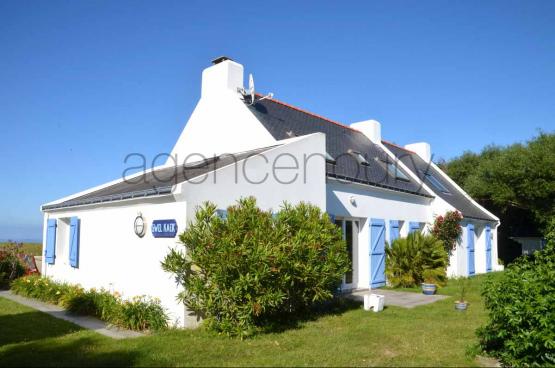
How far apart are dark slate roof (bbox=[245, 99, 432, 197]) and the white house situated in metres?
0.07

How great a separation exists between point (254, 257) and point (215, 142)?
23.6ft

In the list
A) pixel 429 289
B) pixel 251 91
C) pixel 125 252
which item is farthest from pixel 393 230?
pixel 125 252

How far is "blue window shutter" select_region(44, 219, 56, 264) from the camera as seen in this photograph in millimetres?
13031

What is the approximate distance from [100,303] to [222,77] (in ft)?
27.0

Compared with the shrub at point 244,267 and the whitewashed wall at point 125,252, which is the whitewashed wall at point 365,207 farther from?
the whitewashed wall at point 125,252

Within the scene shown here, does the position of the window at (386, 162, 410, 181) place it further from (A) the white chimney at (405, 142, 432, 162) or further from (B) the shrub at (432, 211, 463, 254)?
(A) the white chimney at (405, 142, 432, 162)

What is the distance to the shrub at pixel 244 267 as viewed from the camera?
7578 millimetres

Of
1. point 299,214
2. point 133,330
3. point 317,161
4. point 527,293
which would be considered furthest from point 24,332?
point 527,293

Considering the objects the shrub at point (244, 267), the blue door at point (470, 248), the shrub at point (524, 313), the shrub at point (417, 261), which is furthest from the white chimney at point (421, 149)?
the shrub at point (524, 313)

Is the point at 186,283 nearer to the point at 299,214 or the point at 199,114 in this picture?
the point at 299,214

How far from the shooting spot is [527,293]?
591cm

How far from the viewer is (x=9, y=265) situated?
14.8m

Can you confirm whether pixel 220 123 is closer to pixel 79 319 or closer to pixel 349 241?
pixel 349 241

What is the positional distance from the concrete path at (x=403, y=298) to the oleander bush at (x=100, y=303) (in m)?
6.01
